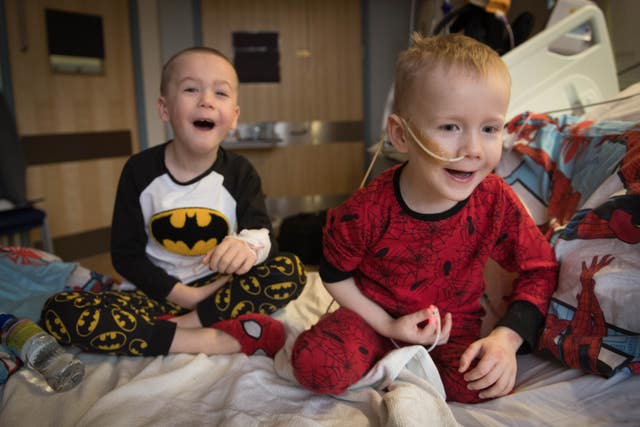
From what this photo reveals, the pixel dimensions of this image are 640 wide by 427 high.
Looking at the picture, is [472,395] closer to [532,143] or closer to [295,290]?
[295,290]

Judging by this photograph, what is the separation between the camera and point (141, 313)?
1037mm

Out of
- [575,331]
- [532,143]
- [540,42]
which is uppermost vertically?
[540,42]

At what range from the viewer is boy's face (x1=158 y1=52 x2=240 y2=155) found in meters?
1.15

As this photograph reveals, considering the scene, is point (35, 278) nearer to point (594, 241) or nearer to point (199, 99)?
point (199, 99)

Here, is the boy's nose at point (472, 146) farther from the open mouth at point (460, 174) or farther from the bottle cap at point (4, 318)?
the bottle cap at point (4, 318)

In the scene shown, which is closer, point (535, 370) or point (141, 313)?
point (535, 370)

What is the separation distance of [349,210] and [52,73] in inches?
102

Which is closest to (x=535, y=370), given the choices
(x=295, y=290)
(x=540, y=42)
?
(x=295, y=290)

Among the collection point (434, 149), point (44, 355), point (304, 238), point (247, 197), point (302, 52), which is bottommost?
point (304, 238)

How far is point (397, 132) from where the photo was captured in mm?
837

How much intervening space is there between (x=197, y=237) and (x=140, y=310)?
23 cm

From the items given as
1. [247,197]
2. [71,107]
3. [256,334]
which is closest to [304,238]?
[247,197]

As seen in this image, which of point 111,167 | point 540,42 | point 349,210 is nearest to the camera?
point 349,210

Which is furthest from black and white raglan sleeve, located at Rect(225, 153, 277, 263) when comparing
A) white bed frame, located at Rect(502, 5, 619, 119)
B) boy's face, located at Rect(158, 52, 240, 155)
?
white bed frame, located at Rect(502, 5, 619, 119)
